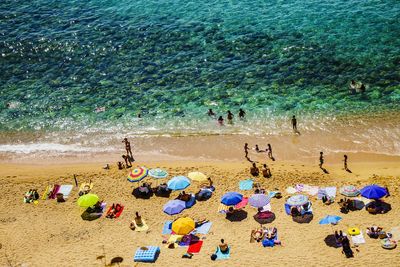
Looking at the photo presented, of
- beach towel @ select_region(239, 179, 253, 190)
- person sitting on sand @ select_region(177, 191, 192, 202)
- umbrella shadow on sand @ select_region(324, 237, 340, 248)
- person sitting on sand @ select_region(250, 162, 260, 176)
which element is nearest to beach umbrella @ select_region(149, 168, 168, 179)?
person sitting on sand @ select_region(177, 191, 192, 202)

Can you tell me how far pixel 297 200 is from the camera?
99.7 ft

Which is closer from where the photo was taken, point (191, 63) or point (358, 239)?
point (358, 239)

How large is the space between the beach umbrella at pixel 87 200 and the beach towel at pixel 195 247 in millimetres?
7235

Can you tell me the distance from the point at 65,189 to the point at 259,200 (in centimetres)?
1403

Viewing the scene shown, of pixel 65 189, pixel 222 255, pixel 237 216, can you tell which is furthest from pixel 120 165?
pixel 222 255

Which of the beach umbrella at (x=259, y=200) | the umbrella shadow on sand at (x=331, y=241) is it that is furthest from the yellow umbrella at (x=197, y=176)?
the umbrella shadow on sand at (x=331, y=241)

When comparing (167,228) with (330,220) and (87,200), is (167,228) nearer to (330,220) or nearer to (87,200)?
(87,200)

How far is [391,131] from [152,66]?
23308 mm

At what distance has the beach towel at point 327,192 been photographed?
104 ft

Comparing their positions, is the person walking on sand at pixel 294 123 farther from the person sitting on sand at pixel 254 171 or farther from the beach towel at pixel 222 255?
the beach towel at pixel 222 255

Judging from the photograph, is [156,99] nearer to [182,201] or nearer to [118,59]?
[118,59]

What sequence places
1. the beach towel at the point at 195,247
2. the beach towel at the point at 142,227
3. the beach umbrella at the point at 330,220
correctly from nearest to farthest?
the beach towel at the point at 195,247
the beach umbrella at the point at 330,220
the beach towel at the point at 142,227

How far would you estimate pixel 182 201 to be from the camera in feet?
105

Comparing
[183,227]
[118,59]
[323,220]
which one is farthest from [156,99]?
[323,220]
